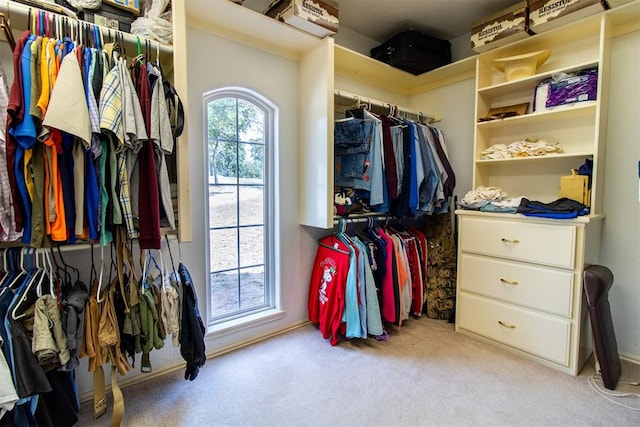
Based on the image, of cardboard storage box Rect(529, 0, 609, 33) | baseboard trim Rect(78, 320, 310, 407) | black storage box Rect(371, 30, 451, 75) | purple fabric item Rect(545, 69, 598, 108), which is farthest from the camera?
black storage box Rect(371, 30, 451, 75)

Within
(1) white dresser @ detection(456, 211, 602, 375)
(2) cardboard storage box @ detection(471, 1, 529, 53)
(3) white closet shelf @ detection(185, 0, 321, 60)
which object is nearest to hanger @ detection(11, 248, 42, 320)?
(3) white closet shelf @ detection(185, 0, 321, 60)

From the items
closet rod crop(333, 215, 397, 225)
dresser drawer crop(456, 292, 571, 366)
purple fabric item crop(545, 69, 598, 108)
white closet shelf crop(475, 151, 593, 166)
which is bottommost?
dresser drawer crop(456, 292, 571, 366)

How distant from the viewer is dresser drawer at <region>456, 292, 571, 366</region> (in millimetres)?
1938

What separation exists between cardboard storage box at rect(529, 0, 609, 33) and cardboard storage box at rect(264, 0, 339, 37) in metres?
1.33

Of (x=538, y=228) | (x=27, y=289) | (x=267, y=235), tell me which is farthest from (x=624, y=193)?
(x=27, y=289)

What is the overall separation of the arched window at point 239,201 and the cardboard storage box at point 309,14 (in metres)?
0.54

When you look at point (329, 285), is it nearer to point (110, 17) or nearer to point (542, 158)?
point (542, 158)

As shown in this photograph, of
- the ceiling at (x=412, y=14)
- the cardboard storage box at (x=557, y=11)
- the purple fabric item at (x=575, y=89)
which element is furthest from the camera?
the ceiling at (x=412, y=14)

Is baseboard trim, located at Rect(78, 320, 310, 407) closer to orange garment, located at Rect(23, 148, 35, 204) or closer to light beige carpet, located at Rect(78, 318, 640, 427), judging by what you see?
light beige carpet, located at Rect(78, 318, 640, 427)

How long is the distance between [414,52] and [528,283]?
2.03m

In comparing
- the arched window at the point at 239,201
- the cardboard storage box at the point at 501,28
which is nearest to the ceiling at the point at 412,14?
the cardboard storage box at the point at 501,28

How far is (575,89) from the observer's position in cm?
204

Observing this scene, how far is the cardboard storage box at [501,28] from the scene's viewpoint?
2115mm

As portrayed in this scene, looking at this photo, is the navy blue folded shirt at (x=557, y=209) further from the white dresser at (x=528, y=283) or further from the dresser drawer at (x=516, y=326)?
the dresser drawer at (x=516, y=326)
